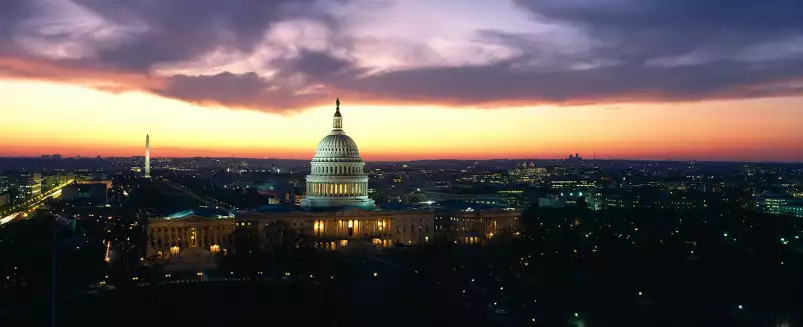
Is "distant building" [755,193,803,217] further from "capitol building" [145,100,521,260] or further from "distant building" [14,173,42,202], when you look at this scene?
"distant building" [14,173,42,202]

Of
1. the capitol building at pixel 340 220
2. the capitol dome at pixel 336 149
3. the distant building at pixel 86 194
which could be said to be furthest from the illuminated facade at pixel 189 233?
the distant building at pixel 86 194

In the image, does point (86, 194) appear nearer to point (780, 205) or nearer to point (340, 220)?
point (340, 220)

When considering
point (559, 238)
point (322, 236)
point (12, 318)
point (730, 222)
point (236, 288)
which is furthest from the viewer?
point (730, 222)

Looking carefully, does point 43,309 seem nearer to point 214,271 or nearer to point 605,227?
point 214,271

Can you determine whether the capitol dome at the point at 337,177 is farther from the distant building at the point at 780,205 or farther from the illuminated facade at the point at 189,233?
the distant building at the point at 780,205

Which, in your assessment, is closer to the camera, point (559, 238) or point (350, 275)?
point (350, 275)

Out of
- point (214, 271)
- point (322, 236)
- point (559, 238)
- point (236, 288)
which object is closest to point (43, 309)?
point (236, 288)

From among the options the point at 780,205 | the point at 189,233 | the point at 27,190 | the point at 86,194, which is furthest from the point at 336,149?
the point at 27,190

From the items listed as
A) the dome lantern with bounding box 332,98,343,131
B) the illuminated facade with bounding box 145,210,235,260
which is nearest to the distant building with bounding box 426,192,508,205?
the dome lantern with bounding box 332,98,343,131
